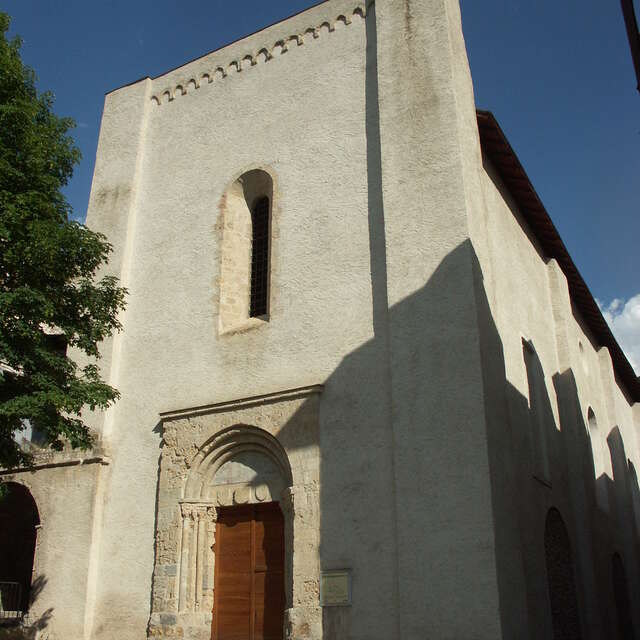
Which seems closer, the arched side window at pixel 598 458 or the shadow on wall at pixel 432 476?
the shadow on wall at pixel 432 476

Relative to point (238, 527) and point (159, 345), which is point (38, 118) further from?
point (238, 527)

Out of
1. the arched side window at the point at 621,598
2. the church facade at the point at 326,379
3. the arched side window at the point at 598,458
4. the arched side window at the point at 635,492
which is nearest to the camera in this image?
the church facade at the point at 326,379

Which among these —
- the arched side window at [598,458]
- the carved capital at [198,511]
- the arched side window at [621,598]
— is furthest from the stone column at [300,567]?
the arched side window at [598,458]

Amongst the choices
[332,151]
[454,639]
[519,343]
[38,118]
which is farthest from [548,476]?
[38,118]

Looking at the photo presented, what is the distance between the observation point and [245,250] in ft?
38.7

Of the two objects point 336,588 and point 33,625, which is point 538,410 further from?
point 33,625

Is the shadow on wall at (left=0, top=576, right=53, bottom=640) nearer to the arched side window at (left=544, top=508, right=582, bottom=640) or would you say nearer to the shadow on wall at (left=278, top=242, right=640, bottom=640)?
the shadow on wall at (left=278, top=242, right=640, bottom=640)

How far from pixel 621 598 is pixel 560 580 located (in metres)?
5.00

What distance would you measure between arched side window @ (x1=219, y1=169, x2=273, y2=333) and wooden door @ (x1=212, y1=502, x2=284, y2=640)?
2739 millimetres

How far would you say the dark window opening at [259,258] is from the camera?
11.4 meters

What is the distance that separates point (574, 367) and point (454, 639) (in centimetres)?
765

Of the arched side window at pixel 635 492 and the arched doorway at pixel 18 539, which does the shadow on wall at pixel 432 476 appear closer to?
the arched doorway at pixel 18 539

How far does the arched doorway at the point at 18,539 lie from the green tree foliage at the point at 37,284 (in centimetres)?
550

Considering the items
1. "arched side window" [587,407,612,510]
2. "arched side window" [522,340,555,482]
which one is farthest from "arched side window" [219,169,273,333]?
"arched side window" [587,407,612,510]
